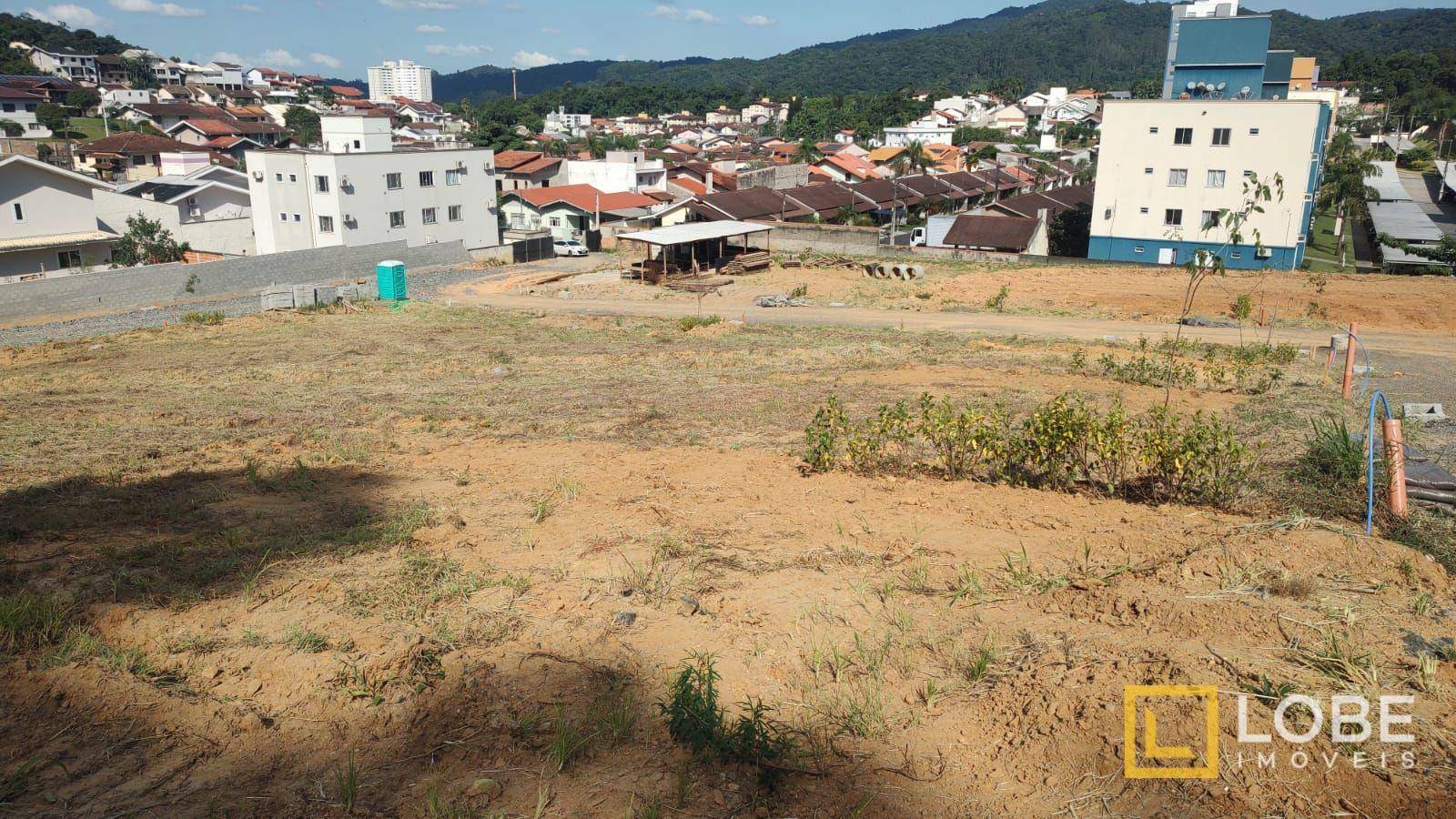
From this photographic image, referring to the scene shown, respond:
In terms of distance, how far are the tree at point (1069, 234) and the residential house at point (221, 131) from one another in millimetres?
68190

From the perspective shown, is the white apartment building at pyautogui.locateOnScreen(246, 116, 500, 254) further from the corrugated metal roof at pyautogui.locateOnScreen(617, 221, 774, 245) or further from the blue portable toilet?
the corrugated metal roof at pyautogui.locateOnScreen(617, 221, 774, 245)

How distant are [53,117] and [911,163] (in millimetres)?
79642

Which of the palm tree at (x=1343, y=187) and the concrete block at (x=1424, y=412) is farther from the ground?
the palm tree at (x=1343, y=187)

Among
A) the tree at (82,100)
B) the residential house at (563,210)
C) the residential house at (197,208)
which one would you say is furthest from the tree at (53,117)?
the residential house at (563,210)

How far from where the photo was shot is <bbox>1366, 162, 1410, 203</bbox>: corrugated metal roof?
5209cm

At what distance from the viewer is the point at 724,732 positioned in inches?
175

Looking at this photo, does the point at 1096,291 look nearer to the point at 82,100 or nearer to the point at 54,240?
the point at 54,240

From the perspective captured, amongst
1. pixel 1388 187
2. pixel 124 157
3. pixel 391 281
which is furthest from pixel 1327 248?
pixel 124 157

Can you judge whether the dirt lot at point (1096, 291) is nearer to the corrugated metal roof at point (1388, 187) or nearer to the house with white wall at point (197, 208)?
the house with white wall at point (197, 208)

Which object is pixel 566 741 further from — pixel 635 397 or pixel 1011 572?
pixel 635 397

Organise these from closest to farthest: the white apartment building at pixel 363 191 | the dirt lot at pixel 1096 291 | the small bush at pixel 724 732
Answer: the small bush at pixel 724 732 → the dirt lot at pixel 1096 291 → the white apartment building at pixel 363 191

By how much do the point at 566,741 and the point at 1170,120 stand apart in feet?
123

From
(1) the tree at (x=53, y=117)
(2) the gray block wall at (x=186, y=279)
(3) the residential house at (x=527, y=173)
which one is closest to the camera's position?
(2) the gray block wall at (x=186, y=279)

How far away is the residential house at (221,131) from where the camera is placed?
84562mm
